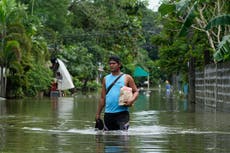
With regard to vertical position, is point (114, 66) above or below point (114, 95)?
above

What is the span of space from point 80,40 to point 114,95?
4616 cm

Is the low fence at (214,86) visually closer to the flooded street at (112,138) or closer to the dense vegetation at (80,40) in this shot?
the dense vegetation at (80,40)

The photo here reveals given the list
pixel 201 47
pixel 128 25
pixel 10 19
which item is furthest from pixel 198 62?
pixel 128 25

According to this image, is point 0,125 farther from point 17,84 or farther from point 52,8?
point 52,8

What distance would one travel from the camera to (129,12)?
5691 centimetres

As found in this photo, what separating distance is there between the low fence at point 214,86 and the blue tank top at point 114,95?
41.7 ft

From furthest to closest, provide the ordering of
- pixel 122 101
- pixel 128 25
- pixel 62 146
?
pixel 128 25, pixel 122 101, pixel 62 146

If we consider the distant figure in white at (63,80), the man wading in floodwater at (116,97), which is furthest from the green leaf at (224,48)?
the distant figure in white at (63,80)

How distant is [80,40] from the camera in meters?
59.2

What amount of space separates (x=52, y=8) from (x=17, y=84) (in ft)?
62.4

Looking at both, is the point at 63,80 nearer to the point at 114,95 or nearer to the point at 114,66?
the point at 114,95

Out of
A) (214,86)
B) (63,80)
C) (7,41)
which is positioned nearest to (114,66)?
(214,86)

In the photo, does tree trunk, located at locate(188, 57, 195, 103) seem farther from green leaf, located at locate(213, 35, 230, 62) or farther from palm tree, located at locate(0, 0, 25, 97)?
green leaf, located at locate(213, 35, 230, 62)

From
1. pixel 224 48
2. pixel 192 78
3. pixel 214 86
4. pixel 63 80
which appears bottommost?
pixel 214 86
